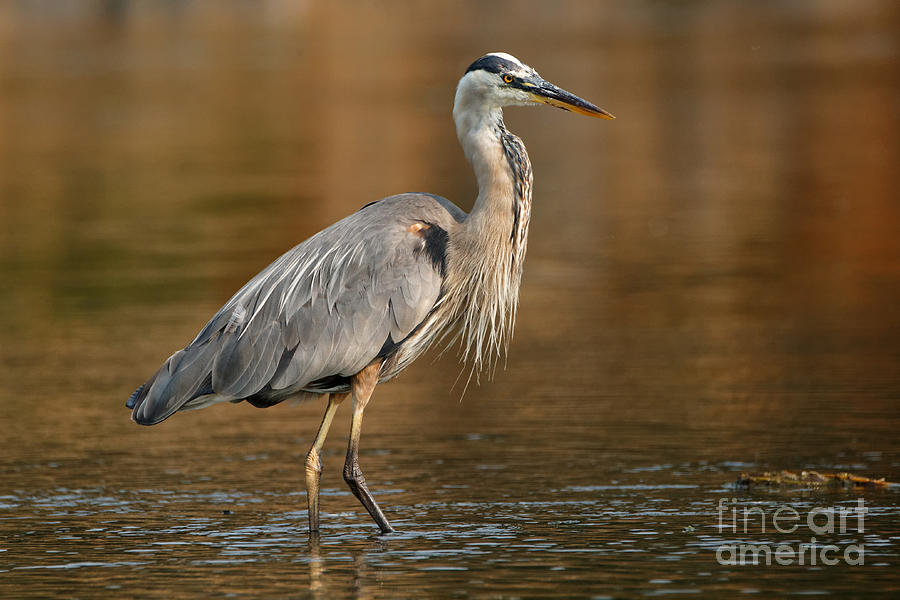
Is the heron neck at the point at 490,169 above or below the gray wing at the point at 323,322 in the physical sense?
above

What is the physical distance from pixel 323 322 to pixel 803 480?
8.49 feet

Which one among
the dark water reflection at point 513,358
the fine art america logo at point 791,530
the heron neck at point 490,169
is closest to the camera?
the fine art america logo at point 791,530

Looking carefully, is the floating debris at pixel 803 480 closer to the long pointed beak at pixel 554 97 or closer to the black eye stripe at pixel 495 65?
the long pointed beak at pixel 554 97

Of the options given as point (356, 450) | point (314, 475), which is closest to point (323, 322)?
point (356, 450)

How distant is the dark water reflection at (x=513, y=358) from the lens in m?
7.55

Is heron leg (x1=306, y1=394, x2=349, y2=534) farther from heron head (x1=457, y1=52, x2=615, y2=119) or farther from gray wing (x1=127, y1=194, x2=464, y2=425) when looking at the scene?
heron head (x1=457, y1=52, x2=615, y2=119)

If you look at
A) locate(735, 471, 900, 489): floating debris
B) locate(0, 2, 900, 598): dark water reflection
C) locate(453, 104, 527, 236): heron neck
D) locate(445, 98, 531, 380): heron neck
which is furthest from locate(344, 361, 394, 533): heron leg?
locate(735, 471, 900, 489): floating debris

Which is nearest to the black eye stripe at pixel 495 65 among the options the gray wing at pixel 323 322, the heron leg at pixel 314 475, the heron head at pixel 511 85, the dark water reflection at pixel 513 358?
the heron head at pixel 511 85

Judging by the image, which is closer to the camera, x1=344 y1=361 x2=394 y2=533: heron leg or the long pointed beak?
x1=344 y1=361 x2=394 y2=533: heron leg

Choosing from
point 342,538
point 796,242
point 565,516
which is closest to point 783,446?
point 565,516

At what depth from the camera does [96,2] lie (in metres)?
85.0

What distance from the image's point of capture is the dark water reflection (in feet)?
24.8

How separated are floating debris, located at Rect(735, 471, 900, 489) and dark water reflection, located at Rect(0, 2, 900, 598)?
16cm

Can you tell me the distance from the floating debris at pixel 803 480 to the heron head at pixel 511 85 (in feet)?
6.60
